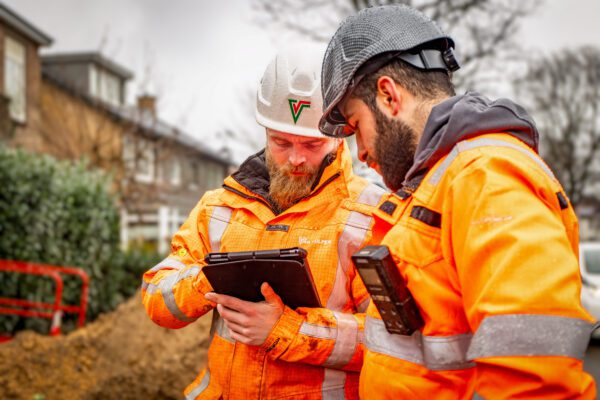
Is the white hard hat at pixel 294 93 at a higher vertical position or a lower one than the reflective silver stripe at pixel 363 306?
higher

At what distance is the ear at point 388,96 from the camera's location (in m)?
1.63

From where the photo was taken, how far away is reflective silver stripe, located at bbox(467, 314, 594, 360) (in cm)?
115

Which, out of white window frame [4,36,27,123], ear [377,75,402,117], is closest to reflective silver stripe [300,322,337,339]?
ear [377,75,402,117]

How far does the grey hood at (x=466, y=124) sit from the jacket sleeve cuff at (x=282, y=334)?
0.92m

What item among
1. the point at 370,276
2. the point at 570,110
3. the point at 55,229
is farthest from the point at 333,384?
the point at 570,110

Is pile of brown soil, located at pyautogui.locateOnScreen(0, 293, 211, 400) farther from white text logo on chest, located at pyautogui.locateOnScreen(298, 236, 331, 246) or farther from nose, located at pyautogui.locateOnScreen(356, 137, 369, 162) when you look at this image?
nose, located at pyautogui.locateOnScreen(356, 137, 369, 162)

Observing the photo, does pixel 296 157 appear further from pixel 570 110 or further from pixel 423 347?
pixel 570 110

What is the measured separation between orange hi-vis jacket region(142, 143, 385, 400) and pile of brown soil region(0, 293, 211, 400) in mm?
3632

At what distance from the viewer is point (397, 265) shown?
4.79ft

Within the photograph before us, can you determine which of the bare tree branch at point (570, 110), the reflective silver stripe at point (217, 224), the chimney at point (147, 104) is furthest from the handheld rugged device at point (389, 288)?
the bare tree branch at point (570, 110)

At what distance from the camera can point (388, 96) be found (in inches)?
65.1

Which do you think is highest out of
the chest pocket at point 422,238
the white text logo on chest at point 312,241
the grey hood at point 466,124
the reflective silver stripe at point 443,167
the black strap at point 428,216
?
the grey hood at point 466,124

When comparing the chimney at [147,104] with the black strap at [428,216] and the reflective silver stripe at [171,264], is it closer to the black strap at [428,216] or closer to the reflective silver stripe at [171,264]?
Answer: the reflective silver stripe at [171,264]

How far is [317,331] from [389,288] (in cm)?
86
